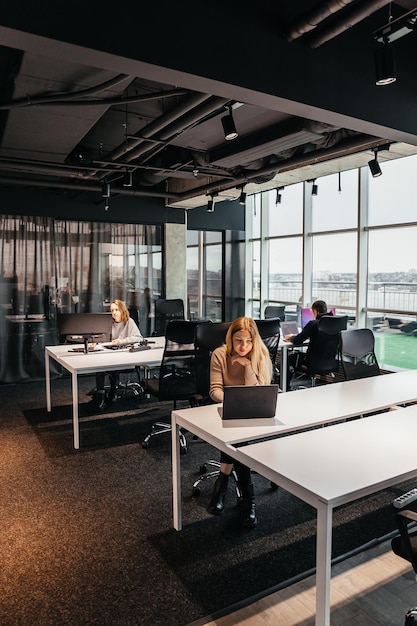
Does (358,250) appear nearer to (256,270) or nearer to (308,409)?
(256,270)

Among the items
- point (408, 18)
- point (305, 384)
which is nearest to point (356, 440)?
point (408, 18)

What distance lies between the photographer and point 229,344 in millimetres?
3010

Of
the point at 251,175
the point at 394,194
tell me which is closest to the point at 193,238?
the point at 251,175

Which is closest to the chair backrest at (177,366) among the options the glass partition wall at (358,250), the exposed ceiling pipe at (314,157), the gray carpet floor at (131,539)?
the gray carpet floor at (131,539)

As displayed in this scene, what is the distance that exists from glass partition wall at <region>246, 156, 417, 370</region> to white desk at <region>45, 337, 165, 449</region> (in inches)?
123

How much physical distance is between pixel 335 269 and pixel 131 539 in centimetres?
551

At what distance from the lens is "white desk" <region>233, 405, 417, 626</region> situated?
1678 millimetres

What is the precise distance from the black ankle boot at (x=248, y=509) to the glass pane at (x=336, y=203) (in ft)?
16.2

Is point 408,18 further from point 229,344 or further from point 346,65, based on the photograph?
point 229,344

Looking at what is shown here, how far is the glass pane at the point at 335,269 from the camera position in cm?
686

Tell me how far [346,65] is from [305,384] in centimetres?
456

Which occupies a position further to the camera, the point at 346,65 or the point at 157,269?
the point at 157,269

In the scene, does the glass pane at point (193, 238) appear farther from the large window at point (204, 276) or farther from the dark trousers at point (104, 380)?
the dark trousers at point (104, 380)

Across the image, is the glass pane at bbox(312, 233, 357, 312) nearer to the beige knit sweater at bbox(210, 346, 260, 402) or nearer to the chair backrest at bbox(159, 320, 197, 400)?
the chair backrest at bbox(159, 320, 197, 400)
